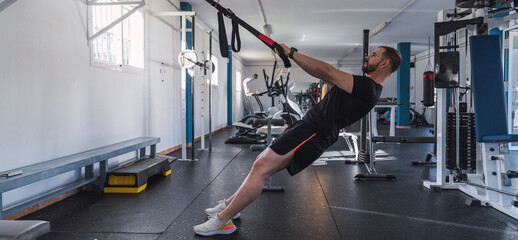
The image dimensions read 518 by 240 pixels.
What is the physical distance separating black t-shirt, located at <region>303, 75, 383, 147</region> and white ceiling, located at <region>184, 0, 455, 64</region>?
4.44 m

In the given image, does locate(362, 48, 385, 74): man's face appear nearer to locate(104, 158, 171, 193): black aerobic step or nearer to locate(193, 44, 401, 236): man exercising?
locate(193, 44, 401, 236): man exercising

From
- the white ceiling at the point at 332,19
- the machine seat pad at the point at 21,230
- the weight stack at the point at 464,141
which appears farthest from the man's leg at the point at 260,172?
the white ceiling at the point at 332,19

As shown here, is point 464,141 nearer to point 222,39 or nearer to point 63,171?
point 222,39

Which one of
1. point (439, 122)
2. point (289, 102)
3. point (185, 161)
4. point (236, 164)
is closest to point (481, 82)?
point (439, 122)

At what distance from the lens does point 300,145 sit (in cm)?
173

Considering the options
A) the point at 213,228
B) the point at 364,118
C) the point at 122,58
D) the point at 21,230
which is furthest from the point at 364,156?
the point at 21,230

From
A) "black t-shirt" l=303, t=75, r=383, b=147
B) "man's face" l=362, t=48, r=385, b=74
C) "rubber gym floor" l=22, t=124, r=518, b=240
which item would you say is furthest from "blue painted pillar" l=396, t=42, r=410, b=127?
"black t-shirt" l=303, t=75, r=383, b=147

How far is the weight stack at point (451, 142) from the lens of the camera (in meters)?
3.01

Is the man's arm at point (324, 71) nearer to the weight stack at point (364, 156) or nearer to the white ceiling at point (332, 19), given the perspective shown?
the weight stack at point (364, 156)

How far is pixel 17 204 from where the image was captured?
84.8 inches

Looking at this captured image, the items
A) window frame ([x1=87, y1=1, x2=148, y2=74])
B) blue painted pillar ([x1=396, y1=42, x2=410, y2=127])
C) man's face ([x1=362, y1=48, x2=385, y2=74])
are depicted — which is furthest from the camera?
blue painted pillar ([x1=396, y1=42, x2=410, y2=127])

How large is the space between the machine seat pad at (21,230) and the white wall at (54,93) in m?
1.81

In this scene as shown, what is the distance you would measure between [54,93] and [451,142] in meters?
3.48

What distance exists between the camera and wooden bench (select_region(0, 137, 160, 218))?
1883 millimetres
